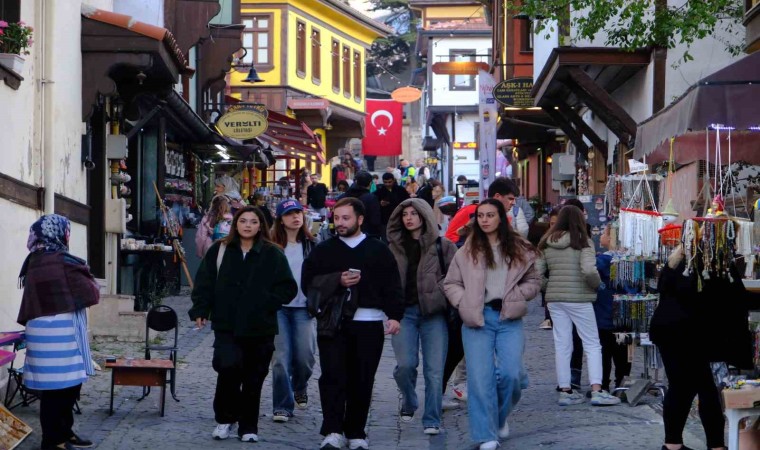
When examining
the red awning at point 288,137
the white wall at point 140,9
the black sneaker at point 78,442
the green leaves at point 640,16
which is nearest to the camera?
the black sneaker at point 78,442

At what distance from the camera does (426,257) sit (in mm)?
10148

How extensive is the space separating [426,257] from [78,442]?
295 cm

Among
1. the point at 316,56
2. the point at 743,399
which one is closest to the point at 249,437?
the point at 743,399

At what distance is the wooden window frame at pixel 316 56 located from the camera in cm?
4178

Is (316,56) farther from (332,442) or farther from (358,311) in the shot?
(332,442)

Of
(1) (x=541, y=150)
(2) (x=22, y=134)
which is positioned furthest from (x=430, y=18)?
(2) (x=22, y=134)

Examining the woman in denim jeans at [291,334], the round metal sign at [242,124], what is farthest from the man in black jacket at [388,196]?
the woman in denim jeans at [291,334]

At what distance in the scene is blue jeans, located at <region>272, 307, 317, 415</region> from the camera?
1056 cm

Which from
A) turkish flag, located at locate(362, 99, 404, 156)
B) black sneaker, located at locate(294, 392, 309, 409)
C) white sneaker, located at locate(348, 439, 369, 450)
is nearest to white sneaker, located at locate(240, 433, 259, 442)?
white sneaker, located at locate(348, 439, 369, 450)

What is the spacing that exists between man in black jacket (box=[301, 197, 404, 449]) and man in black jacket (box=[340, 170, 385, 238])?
6406mm

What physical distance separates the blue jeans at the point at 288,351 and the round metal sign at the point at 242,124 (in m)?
14.0

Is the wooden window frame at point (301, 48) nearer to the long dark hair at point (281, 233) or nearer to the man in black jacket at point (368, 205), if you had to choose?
the man in black jacket at point (368, 205)

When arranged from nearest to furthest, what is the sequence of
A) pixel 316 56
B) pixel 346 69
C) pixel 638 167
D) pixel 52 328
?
pixel 52 328, pixel 638 167, pixel 316 56, pixel 346 69

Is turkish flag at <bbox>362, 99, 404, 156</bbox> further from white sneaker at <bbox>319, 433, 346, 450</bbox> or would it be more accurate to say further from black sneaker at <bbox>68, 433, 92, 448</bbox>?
black sneaker at <bbox>68, 433, 92, 448</bbox>
